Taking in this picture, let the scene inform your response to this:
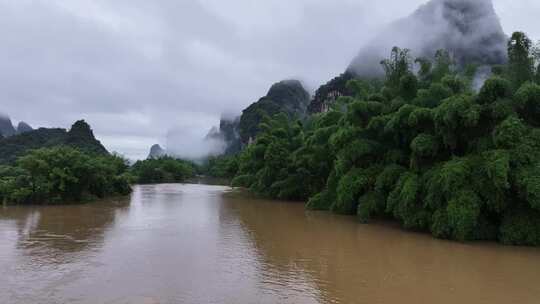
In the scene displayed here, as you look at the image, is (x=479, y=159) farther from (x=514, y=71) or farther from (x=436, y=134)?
(x=514, y=71)

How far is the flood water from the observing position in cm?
652

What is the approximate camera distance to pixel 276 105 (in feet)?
266

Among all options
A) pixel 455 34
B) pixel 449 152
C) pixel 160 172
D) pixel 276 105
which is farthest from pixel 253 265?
pixel 276 105

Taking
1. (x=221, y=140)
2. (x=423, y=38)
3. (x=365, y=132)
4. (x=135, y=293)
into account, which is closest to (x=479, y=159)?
(x=365, y=132)

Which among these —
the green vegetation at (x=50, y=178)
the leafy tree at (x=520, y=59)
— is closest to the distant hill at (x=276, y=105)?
the green vegetation at (x=50, y=178)

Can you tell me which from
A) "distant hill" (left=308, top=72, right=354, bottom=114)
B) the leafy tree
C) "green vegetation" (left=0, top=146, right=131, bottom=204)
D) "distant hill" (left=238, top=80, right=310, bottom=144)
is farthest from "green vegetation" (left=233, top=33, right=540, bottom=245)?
"distant hill" (left=238, top=80, right=310, bottom=144)

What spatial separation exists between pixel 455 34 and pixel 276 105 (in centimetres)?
3987

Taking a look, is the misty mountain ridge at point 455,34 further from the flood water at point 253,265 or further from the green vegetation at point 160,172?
the flood water at point 253,265

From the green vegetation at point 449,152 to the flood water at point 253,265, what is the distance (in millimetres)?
758

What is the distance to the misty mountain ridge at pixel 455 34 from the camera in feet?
146

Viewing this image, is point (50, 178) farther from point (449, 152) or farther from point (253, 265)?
point (449, 152)

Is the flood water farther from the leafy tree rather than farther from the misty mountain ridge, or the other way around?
the misty mountain ridge

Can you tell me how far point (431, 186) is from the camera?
10555 millimetres

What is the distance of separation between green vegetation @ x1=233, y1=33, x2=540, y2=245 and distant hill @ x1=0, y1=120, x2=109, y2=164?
36.7 m
